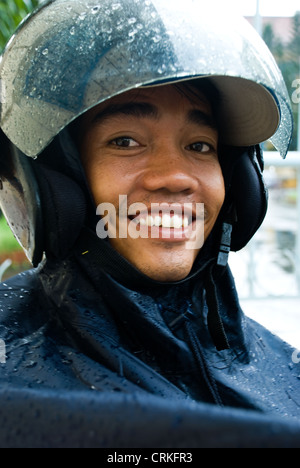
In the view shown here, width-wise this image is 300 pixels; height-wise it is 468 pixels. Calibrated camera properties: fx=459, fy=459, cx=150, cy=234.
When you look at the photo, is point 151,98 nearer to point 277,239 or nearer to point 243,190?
point 243,190

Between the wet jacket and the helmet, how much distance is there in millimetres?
113

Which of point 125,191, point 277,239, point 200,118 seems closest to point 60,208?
point 125,191

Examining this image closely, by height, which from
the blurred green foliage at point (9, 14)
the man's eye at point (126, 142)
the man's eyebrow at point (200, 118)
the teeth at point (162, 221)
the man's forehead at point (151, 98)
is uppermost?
the blurred green foliage at point (9, 14)

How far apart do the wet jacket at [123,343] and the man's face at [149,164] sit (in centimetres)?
5

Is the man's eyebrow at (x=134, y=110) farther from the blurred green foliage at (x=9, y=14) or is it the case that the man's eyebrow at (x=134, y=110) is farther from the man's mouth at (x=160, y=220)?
the blurred green foliage at (x=9, y=14)

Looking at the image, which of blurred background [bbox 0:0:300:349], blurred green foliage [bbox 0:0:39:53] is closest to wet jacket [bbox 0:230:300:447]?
blurred green foliage [bbox 0:0:39:53]

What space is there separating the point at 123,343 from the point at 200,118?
0.48 meters

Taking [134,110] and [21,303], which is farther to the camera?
[21,303]

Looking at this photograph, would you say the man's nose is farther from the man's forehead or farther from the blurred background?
the blurred background

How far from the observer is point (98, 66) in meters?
0.81

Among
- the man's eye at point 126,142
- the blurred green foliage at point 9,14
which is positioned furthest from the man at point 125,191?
the blurred green foliage at point 9,14

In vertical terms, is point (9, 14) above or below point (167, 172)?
above

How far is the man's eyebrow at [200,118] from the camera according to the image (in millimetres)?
925

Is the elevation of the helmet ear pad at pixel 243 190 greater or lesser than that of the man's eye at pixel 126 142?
lesser
